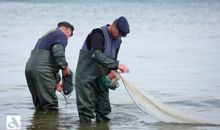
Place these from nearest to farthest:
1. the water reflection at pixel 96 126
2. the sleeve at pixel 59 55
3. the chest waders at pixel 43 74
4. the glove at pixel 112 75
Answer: the glove at pixel 112 75 < the water reflection at pixel 96 126 < the sleeve at pixel 59 55 < the chest waders at pixel 43 74

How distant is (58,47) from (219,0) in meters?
120

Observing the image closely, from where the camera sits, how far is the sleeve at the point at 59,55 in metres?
11.6

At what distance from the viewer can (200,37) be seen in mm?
35312

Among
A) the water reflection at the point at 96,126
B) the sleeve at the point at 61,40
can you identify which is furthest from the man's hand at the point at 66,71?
the water reflection at the point at 96,126

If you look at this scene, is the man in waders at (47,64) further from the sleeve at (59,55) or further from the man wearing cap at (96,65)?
the man wearing cap at (96,65)

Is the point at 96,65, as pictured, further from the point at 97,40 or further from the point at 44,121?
the point at 44,121

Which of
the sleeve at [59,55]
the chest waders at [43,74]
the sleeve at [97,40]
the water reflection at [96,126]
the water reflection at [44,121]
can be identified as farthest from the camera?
the chest waders at [43,74]

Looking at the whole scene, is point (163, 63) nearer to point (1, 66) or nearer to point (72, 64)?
point (72, 64)

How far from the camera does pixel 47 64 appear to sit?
12.0m

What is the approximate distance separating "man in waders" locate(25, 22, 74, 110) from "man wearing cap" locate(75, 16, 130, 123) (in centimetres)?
92

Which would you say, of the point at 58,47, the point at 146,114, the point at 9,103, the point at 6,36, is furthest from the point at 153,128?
the point at 6,36

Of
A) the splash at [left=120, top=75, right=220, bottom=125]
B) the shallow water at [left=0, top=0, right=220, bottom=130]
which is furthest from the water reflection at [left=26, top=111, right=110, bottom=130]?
the splash at [left=120, top=75, right=220, bottom=125]

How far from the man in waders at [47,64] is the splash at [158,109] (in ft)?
3.99

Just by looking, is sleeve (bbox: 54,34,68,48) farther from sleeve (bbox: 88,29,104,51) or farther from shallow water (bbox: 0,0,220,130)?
sleeve (bbox: 88,29,104,51)
